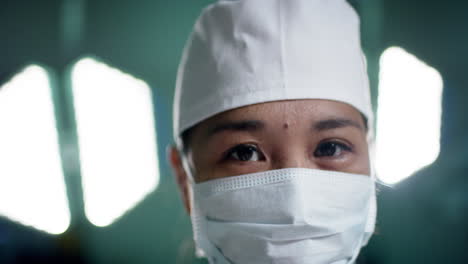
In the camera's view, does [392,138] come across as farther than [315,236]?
Yes

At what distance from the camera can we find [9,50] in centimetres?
164

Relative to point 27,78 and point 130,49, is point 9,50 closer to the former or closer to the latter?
point 27,78

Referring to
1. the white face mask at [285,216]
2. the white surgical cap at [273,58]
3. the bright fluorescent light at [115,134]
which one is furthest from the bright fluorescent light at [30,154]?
the white face mask at [285,216]

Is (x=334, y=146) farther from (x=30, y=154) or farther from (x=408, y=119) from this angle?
(x=30, y=154)

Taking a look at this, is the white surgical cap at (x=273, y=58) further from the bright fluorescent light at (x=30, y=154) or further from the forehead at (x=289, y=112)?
the bright fluorescent light at (x=30, y=154)

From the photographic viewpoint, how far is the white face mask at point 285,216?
0.71 m

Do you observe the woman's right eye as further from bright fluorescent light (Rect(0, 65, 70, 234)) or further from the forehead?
bright fluorescent light (Rect(0, 65, 70, 234))

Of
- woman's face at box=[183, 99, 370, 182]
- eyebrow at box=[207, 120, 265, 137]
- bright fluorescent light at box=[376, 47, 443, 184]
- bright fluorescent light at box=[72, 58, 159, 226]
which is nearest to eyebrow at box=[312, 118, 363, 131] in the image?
woman's face at box=[183, 99, 370, 182]

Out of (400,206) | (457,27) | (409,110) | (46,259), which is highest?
(457,27)

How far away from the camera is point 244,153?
0.81 metres

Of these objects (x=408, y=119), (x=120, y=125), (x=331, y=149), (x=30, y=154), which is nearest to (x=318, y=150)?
(x=331, y=149)

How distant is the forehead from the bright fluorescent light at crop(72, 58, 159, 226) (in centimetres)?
105

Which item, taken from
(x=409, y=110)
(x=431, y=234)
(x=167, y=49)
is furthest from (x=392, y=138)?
(x=167, y=49)

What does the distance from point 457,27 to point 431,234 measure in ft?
2.62
